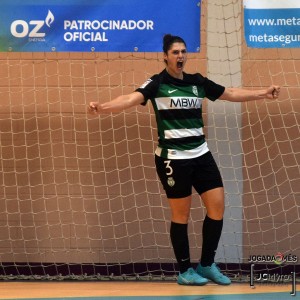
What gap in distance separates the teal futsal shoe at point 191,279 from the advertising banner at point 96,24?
75.8 inches

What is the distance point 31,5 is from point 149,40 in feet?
3.32

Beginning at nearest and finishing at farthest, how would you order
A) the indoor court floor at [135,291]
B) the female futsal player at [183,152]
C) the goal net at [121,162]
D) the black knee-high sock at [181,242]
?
the indoor court floor at [135,291]
the female futsal player at [183,152]
the black knee-high sock at [181,242]
the goal net at [121,162]

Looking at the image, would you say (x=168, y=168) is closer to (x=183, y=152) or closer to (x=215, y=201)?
(x=183, y=152)

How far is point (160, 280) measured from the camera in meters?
6.96

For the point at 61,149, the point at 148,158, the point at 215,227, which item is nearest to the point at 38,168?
the point at 61,149

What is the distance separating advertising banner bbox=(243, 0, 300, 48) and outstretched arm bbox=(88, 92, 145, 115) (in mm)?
1514

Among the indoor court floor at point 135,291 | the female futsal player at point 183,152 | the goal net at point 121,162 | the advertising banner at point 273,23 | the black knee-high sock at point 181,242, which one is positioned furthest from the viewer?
the goal net at point 121,162

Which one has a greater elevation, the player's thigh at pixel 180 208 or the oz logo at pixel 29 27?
the oz logo at pixel 29 27

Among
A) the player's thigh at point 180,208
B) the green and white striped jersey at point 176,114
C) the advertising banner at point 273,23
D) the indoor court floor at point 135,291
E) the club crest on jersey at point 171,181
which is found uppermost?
the advertising banner at point 273,23

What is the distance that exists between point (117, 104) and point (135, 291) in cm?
142

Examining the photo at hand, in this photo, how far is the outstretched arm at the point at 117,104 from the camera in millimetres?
5676

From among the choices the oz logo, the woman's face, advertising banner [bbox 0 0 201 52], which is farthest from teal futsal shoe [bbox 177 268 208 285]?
the oz logo

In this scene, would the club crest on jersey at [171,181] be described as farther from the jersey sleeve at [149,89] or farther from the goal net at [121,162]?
the goal net at [121,162]

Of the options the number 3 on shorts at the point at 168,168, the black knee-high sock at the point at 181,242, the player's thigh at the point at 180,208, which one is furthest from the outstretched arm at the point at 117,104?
the black knee-high sock at the point at 181,242
